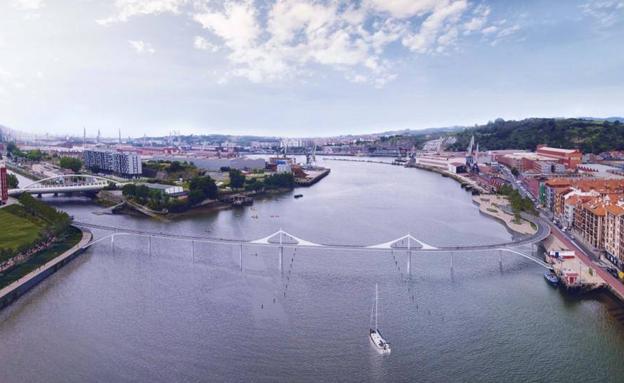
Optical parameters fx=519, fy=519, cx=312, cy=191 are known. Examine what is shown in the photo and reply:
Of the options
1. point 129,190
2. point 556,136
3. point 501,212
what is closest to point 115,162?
point 129,190

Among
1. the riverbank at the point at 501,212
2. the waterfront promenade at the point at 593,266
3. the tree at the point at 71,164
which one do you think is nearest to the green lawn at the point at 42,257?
the waterfront promenade at the point at 593,266

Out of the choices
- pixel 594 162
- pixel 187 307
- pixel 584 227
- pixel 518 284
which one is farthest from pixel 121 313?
pixel 594 162

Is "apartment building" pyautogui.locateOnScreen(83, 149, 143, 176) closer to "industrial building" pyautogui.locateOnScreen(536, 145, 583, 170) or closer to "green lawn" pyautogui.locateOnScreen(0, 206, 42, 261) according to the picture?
"green lawn" pyautogui.locateOnScreen(0, 206, 42, 261)

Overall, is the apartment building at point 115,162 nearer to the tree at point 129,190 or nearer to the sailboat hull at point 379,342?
the tree at point 129,190

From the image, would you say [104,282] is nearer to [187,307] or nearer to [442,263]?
[187,307]

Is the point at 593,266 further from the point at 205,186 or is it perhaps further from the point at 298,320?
the point at 205,186

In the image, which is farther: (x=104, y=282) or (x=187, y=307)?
(x=104, y=282)
